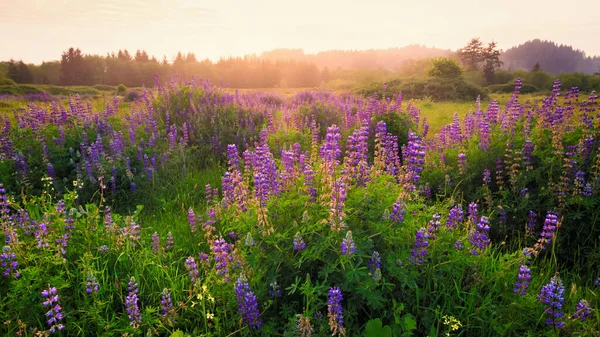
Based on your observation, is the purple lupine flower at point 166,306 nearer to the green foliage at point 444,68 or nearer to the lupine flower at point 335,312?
the lupine flower at point 335,312

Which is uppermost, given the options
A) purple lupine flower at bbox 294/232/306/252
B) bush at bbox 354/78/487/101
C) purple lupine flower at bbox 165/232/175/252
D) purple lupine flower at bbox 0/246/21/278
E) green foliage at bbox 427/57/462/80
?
green foliage at bbox 427/57/462/80

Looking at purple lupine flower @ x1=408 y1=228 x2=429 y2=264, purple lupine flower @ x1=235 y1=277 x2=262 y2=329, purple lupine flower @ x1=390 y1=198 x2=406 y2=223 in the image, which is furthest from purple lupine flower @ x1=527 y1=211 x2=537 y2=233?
purple lupine flower @ x1=235 y1=277 x2=262 y2=329

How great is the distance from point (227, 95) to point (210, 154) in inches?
118

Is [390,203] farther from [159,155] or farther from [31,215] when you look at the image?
[159,155]

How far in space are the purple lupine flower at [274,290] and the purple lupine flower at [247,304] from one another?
0.53 feet

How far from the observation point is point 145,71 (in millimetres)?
66938

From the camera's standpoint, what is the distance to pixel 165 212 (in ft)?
18.6

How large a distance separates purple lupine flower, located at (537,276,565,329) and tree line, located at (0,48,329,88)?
53.3m

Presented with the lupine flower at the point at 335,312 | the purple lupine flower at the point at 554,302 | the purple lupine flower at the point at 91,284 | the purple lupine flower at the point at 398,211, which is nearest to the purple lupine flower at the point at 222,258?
the lupine flower at the point at 335,312

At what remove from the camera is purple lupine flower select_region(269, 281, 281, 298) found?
2858 millimetres

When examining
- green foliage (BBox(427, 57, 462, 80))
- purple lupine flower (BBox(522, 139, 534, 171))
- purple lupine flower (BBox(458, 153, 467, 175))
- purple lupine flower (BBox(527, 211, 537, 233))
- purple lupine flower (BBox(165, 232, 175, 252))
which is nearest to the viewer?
purple lupine flower (BBox(165, 232, 175, 252))

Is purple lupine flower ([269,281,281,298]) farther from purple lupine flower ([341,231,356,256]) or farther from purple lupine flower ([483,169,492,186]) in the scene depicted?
purple lupine flower ([483,169,492,186])

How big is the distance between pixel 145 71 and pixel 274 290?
238 feet

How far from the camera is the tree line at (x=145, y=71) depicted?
58875 millimetres
